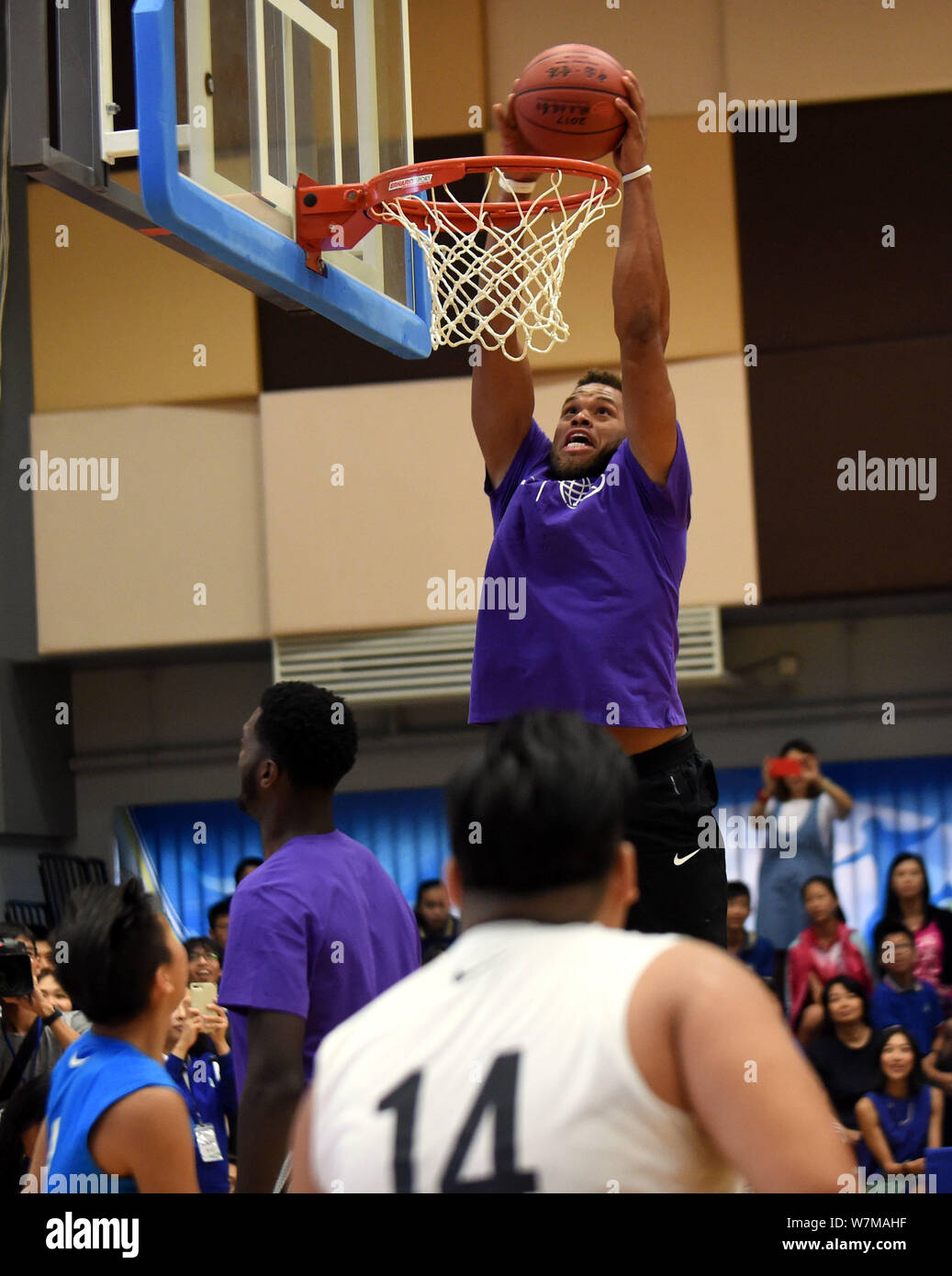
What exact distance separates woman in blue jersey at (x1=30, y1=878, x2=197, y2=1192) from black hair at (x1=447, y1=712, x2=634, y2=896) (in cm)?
88

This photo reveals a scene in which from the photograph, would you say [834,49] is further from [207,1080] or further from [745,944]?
[207,1080]

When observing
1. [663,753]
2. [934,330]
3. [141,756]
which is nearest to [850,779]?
[934,330]

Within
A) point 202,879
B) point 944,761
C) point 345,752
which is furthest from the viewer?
point 202,879

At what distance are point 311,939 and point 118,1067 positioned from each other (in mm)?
484

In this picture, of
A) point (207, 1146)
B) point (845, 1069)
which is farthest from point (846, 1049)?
point (207, 1146)

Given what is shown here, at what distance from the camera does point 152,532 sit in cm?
834

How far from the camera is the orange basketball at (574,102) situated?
10.9 feet

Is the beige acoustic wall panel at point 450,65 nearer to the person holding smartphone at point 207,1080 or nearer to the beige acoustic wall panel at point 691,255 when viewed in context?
the beige acoustic wall panel at point 691,255

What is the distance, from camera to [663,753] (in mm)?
3105

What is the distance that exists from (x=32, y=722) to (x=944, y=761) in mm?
5140

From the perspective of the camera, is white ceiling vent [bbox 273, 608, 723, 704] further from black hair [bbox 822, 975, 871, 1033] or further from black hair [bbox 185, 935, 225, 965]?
black hair [bbox 822, 975, 871, 1033]

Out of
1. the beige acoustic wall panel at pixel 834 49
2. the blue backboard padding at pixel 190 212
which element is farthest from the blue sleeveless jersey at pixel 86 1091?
the beige acoustic wall panel at pixel 834 49
